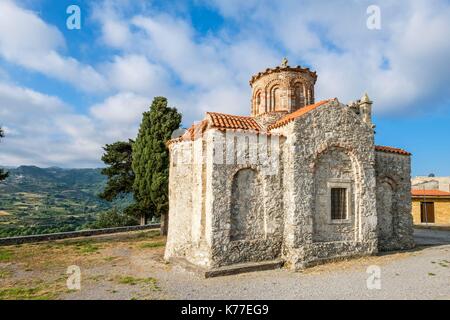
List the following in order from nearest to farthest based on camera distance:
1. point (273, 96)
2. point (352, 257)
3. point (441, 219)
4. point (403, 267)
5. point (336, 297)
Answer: point (336, 297)
point (403, 267)
point (352, 257)
point (273, 96)
point (441, 219)

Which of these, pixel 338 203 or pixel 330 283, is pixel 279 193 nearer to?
pixel 338 203

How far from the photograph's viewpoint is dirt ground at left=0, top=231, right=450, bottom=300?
7.76 m

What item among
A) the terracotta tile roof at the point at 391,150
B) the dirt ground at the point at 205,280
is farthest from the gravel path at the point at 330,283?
the terracotta tile roof at the point at 391,150

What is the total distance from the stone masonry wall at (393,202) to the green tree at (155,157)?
38.9 feet

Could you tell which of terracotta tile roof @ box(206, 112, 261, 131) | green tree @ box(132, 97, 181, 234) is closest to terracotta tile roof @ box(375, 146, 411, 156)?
terracotta tile roof @ box(206, 112, 261, 131)

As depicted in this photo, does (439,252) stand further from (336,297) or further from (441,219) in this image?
(441,219)

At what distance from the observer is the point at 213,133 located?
1017 cm

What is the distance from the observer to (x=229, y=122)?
11.7 metres

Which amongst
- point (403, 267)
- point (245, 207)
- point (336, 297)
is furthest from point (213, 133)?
point (403, 267)

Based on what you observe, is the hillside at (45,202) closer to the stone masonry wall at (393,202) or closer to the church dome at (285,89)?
the church dome at (285,89)

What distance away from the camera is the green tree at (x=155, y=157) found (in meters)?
18.5

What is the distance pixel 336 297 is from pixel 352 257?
4459 mm

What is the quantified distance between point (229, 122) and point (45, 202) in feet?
301

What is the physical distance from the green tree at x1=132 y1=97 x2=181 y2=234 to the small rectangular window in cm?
1044
